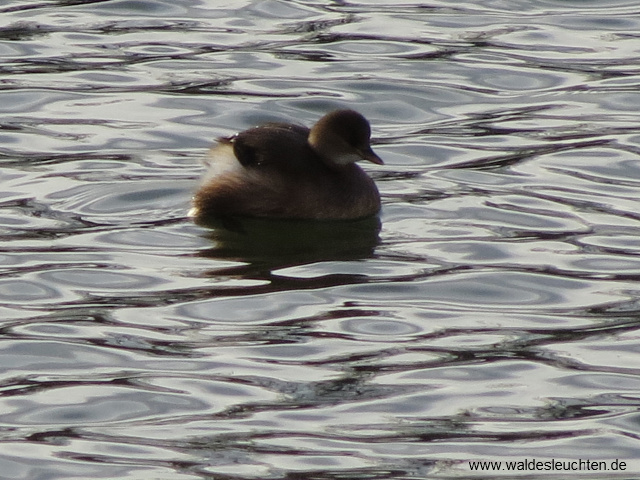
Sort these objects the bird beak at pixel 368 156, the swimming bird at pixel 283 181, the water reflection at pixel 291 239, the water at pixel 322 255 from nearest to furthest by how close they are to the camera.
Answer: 1. the water at pixel 322 255
2. the water reflection at pixel 291 239
3. the swimming bird at pixel 283 181
4. the bird beak at pixel 368 156

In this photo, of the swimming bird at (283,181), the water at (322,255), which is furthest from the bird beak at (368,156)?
the water at (322,255)

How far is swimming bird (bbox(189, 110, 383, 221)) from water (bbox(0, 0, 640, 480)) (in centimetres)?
13

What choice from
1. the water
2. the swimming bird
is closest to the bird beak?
the swimming bird

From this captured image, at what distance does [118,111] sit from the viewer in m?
11.2

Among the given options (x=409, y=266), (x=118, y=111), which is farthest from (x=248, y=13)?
(x=409, y=266)

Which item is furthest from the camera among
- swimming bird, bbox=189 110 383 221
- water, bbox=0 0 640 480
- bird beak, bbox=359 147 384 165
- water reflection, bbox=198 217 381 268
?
bird beak, bbox=359 147 384 165

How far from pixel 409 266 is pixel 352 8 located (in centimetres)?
632

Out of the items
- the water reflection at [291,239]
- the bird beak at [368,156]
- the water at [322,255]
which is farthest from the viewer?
the bird beak at [368,156]

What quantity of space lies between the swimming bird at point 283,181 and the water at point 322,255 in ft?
0.44

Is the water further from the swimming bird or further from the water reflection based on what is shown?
the swimming bird

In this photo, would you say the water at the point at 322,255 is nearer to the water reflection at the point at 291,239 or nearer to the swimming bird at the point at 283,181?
the water reflection at the point at 291,239

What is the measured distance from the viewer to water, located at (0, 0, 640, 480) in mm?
6168

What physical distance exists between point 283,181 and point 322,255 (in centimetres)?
68

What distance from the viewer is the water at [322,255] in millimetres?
6168
